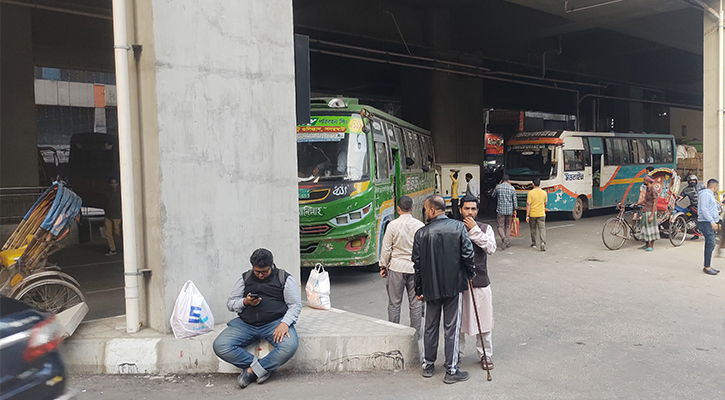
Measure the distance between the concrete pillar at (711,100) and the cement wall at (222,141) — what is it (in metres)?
13.9

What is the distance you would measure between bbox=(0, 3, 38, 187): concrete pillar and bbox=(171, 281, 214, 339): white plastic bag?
11881mm

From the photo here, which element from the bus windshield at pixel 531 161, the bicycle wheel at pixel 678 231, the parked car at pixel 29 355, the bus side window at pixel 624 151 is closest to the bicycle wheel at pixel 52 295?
the parked car at pixel 29 355

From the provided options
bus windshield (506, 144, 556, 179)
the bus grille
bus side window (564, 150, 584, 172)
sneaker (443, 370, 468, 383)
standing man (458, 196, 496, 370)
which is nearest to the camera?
sneaker (443, 370, 468, 383)

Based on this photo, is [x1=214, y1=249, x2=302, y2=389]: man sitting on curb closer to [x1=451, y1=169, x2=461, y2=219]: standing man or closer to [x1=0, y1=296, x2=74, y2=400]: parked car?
[x1=0, y1=296, x2=74, y2=400]: parked car

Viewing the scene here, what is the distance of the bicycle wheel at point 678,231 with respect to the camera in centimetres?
1429

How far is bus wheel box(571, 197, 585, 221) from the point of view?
21462 mm

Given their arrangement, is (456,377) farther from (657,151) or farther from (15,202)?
(657,151)

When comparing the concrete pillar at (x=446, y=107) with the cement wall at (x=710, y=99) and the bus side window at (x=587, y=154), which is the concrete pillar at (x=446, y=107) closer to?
the bus side window at (x=587, y=154)

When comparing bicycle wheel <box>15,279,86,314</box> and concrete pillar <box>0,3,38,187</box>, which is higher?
concrete pillar <box>0,3,38,187</box>

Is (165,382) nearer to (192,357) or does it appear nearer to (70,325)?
(192,357)

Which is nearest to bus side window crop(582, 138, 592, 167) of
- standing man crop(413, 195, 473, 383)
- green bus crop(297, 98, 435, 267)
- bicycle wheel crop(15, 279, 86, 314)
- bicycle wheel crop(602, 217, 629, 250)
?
bicycle wheel crop(602, 217, 629, 250)

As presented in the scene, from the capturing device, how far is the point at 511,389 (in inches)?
203

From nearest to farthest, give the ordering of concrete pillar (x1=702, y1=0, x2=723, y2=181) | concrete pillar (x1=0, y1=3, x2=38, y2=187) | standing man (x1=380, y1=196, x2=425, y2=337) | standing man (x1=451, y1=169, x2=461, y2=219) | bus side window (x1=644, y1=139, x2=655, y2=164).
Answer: standing man (x1=380, y1=196, x2=425, y2=337), concrete pillar (x1=0, y1=3, x2=38, y2=187), concrete pillar (x1=702, y1=0, x2=723, y2=181), standing man (x1=451, y1=169, x2=461, y2=219), bus side window (x1=644, y1=139, x2=655, y2=164)

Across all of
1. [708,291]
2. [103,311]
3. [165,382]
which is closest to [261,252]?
[165,382]
